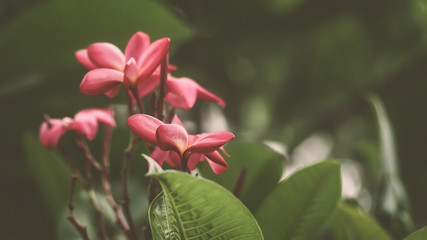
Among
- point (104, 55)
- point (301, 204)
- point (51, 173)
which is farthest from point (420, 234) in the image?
point (51, 173)

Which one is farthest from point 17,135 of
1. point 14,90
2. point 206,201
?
point 206,201

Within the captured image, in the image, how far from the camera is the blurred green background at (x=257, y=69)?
0.82 meters

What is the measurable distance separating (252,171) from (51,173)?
1.00 ft

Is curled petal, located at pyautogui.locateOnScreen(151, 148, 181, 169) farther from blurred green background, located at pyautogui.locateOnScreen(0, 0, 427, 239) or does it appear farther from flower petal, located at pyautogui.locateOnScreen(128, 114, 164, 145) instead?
blurred green background, located at pyautogui.locateOnScreen(0, 0, 427, 239)

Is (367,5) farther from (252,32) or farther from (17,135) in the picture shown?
(17,135)

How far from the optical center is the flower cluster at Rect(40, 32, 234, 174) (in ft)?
1.19

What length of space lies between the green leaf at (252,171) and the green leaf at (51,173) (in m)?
0.21

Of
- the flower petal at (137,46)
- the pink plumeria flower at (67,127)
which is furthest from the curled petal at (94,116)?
the flower petal at (137,46)

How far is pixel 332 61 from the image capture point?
4.75ft

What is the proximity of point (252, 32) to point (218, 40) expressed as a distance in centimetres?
11

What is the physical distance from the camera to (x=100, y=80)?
1.32 feet

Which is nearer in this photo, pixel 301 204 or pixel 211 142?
pixel 211 142

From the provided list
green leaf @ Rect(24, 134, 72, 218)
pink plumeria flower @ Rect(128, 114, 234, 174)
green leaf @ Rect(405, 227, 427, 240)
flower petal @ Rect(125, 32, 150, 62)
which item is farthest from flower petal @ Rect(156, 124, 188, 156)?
green leaf @ Rect(24, 134, 72, 218)

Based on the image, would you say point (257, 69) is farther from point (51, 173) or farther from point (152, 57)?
point (152, 57)
